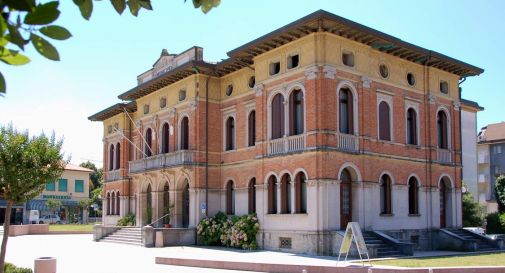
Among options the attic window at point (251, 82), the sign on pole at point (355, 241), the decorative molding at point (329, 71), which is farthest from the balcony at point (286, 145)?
the sign on pole at point (355, 241)

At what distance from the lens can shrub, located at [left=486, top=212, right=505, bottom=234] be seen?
33.0 metres

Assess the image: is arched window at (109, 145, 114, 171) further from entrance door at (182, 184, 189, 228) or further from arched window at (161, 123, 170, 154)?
entrance door at (182, 184, 189, 228)

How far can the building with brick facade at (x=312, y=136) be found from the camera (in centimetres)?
2517

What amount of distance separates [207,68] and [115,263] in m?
13.0

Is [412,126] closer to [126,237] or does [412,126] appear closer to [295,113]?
[295,113]

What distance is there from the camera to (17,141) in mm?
16594

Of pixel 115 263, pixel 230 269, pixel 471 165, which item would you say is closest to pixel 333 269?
pixel 230 269

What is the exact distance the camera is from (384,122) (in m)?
28.4

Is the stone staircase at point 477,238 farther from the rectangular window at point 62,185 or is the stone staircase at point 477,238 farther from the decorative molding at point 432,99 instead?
the rectangular window at point 62,185

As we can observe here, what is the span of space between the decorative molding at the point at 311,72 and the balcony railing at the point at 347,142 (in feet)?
9.08

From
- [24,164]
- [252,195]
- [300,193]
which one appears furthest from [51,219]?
[24,164]

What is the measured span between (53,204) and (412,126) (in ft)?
166

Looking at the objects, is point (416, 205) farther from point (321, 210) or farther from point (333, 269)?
point (333, 269)

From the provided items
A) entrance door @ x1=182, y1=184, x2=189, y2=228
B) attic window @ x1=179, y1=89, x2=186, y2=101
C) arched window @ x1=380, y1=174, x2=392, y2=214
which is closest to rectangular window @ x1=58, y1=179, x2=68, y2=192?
entrance door @ x1=182, y1=184, x2=189, y2=228
